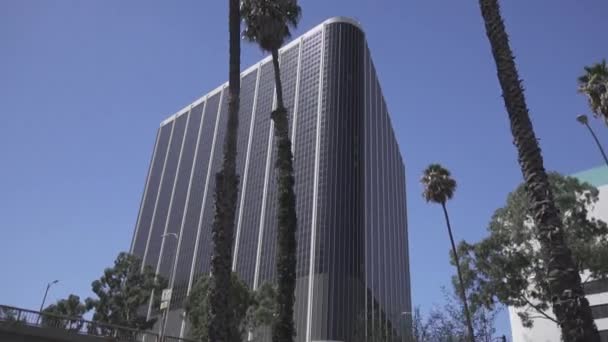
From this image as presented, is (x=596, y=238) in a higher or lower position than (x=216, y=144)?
lower

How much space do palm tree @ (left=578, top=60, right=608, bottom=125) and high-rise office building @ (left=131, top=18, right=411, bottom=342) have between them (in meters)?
39.3

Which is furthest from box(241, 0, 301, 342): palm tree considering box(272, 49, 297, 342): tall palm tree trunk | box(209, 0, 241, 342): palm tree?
box(209, 0, 241, 342): palm tree

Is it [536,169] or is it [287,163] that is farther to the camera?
[287,163]

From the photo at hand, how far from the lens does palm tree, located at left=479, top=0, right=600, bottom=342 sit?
951 centimetres

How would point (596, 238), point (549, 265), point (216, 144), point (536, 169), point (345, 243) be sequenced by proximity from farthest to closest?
1. point (216, 144)
2. point (345, 243)
3. point (596, 238)
4. point (536, 169)
5. point (549, 265)

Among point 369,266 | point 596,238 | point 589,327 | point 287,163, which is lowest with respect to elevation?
point 589,327

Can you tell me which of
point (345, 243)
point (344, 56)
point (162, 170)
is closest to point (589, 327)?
point (345, 243)

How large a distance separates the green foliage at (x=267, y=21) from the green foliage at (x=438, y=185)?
79.4 ft

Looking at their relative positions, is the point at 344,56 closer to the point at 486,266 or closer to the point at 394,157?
the point at 394,157

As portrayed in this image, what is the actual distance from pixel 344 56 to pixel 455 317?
75.3 m

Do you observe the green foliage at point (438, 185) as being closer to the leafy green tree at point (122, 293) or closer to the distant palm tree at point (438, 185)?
Result: the distant palm tree at point (438, 185)

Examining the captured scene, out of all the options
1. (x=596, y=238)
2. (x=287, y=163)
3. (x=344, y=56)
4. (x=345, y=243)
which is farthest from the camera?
(x=344, y=56)

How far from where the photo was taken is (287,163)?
21.3 m

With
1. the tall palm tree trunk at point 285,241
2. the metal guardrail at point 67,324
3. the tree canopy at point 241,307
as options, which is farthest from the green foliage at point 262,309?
the tall palm tree trunk at point 285,241
